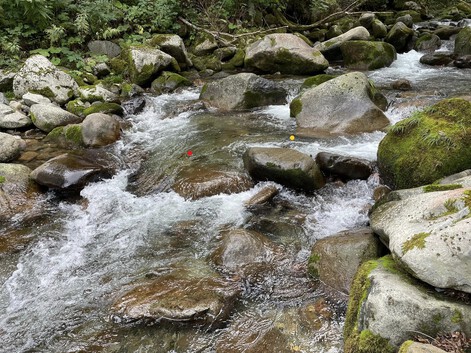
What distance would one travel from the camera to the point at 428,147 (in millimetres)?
5402

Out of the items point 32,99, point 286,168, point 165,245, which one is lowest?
point 165,245

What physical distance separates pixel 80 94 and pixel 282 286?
349 inches

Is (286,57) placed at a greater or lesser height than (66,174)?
greater

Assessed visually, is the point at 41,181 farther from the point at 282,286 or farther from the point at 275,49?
the point at 275,49

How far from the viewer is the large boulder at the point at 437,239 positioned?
2824 millimetres

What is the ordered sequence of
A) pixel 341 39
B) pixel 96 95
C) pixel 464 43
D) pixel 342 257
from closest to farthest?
pixel 342 257, pixel 96 95, pixel 464 43, pixel 341 39

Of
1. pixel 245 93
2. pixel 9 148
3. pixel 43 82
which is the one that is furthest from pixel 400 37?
pixel 9 148

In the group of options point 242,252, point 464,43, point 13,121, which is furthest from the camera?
point 464,43

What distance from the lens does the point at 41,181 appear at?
22.2 ft

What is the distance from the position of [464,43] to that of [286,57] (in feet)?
21.5

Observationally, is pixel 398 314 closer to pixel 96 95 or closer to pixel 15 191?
pixel 15 191

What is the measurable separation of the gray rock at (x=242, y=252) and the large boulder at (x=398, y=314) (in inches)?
67.5

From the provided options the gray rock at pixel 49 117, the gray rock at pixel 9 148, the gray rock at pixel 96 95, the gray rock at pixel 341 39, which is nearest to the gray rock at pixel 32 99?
the gray rock at pixel 49 117

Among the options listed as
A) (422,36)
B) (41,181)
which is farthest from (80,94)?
(422,36)
